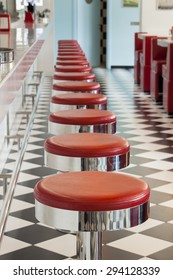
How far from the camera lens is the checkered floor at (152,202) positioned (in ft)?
11.9

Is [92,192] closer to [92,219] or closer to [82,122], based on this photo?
[92,219]

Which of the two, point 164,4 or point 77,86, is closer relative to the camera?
point 77,86

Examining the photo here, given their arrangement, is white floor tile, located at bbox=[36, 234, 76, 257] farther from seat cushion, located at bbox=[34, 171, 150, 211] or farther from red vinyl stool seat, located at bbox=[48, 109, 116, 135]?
seat cushion, located at bbox=[34, 171, 150, 211]

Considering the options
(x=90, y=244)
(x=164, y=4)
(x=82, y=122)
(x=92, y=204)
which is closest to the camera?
(x=92, y=204)

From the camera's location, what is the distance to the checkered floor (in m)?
3.64

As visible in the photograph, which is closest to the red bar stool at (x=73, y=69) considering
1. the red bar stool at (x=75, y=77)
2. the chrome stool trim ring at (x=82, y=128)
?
the red bar stool at (x=75, y=77)

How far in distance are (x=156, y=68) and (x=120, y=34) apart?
252 inches

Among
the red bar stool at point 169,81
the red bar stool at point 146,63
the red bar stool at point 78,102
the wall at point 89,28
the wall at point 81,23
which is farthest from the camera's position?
the wall at point 89,28

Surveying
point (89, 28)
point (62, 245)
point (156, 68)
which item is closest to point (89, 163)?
point (62, 245)

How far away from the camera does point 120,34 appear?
15.7 meters

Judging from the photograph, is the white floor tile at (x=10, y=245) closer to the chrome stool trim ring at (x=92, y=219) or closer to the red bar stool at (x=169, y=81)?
the chrome stool trim ring at (x=92, y=219)

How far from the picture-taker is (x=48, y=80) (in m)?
12.5

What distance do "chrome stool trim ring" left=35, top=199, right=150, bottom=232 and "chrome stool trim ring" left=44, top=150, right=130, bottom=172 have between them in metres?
0.64

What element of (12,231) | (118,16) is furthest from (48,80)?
(12,231)
